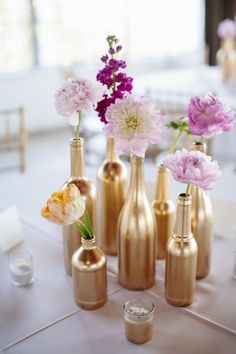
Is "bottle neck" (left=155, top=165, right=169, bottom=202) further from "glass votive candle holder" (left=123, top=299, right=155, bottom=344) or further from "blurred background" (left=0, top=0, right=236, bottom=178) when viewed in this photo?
"blurred background" (left=0, top=0, right=236, bottom=178)

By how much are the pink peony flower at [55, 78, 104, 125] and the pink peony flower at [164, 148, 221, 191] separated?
0.23m

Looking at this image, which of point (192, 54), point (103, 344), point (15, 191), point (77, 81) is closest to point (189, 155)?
point (77, 81)

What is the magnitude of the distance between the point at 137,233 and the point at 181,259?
0.41 ft

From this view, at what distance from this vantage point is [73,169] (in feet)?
3.95

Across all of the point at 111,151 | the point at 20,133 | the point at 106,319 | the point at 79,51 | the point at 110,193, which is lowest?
the point at 106,319

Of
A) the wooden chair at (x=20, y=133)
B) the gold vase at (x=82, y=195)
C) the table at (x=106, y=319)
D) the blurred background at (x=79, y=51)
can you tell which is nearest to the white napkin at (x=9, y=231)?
the table at (x=106, y=319)

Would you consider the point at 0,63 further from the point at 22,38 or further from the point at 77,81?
the point at 77,81

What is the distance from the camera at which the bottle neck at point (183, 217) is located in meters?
1.01

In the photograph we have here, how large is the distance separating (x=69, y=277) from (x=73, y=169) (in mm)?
279

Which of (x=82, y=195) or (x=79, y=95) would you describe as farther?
(x=82, y=195)

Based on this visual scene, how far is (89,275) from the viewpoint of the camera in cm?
107

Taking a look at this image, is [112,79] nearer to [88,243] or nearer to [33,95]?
[88,243]

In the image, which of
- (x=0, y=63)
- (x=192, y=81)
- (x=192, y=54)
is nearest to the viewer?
(x=192, y=81)

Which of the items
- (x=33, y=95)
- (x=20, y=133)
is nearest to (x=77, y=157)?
(x=20, y=133)
